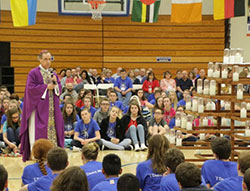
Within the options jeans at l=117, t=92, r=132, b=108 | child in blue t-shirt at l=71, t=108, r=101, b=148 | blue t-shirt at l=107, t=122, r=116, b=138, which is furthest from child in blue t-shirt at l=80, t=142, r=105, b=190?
jeans at l=117, t=92, r=132, b=108

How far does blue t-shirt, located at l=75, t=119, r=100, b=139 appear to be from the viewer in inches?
384

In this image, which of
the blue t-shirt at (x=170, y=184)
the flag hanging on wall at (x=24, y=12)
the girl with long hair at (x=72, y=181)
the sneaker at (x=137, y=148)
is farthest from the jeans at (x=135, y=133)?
the girl with long hair at (x=72, y=181)

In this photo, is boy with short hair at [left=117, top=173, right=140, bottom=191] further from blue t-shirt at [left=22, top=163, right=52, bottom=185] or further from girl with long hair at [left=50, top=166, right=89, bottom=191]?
blue t-shirt at [left=22, top=163, right=52, bottom=185]

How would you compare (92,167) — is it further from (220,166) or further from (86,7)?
(86,7)

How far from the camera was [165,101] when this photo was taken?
10656 mm

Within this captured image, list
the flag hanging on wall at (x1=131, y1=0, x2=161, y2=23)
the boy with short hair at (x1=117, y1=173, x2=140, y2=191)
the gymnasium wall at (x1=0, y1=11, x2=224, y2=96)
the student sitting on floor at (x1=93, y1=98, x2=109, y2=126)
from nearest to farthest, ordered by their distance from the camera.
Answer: the boy with short hair at (x1=117, y1=173, x2=140, y2=191), the student sitting on floor at (x1=93, y1=98, x2=109, y2=126), the flag hanging on wall at (x1=131, y1=0, x2=161, y2=23), the gymnasium wall at (x1=0, y1=11, x2=224, y2=96)

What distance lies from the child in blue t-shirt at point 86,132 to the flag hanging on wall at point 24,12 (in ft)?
8.76

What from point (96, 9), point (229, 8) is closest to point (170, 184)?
point (229, 8)

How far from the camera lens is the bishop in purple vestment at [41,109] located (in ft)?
25.9

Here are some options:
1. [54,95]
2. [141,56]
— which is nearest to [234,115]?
[54,95]

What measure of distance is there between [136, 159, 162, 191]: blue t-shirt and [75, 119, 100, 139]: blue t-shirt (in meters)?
5.07

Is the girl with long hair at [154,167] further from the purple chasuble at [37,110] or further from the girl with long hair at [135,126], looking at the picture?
the girl with long hair at [135,126]

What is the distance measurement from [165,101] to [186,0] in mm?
2753

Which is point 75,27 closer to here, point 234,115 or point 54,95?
point 54,95
